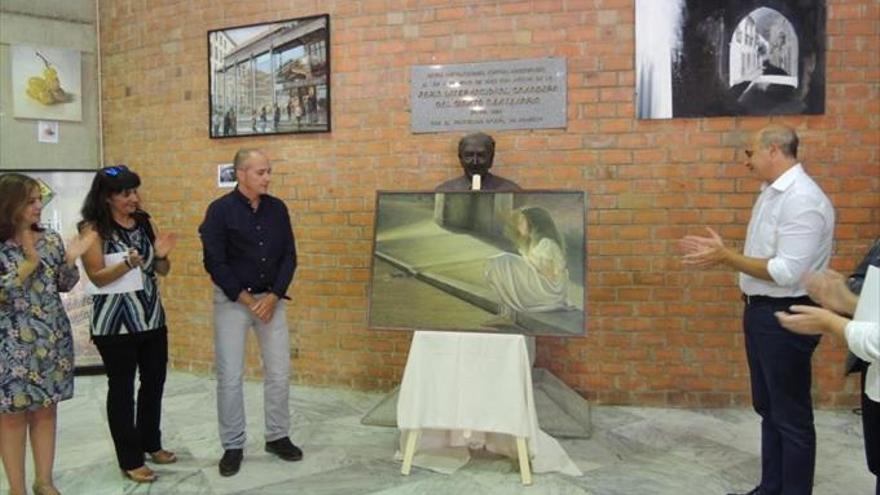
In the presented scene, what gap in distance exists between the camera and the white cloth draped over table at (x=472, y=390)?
3098 mm

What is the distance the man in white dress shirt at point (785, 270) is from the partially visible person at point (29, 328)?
8.39ft

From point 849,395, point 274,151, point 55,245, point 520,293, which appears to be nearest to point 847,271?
point 849,395

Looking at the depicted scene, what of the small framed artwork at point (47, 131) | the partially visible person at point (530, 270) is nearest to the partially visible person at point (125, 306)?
the partially visible person at point (530, 270)

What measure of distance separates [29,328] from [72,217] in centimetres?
280

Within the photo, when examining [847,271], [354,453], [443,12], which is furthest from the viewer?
[443,12]

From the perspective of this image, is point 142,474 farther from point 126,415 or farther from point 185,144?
point 185,144

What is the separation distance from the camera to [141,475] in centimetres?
316

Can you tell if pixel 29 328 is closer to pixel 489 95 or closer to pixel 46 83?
pixel 489 95

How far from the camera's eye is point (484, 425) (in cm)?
312

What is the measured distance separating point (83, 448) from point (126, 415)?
2.46 ft

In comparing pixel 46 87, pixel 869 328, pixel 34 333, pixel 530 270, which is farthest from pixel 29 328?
pixel 46 87

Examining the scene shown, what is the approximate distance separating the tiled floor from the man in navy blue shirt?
0.21 metres

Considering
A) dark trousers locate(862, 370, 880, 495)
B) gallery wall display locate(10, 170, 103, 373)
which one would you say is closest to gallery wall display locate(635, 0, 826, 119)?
dark trousers locate(862, 370, 880, 495)

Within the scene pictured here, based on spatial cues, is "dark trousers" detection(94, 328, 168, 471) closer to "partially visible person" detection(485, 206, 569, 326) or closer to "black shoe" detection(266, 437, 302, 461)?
"black shoe" detection(266, 437, 302, 461)
